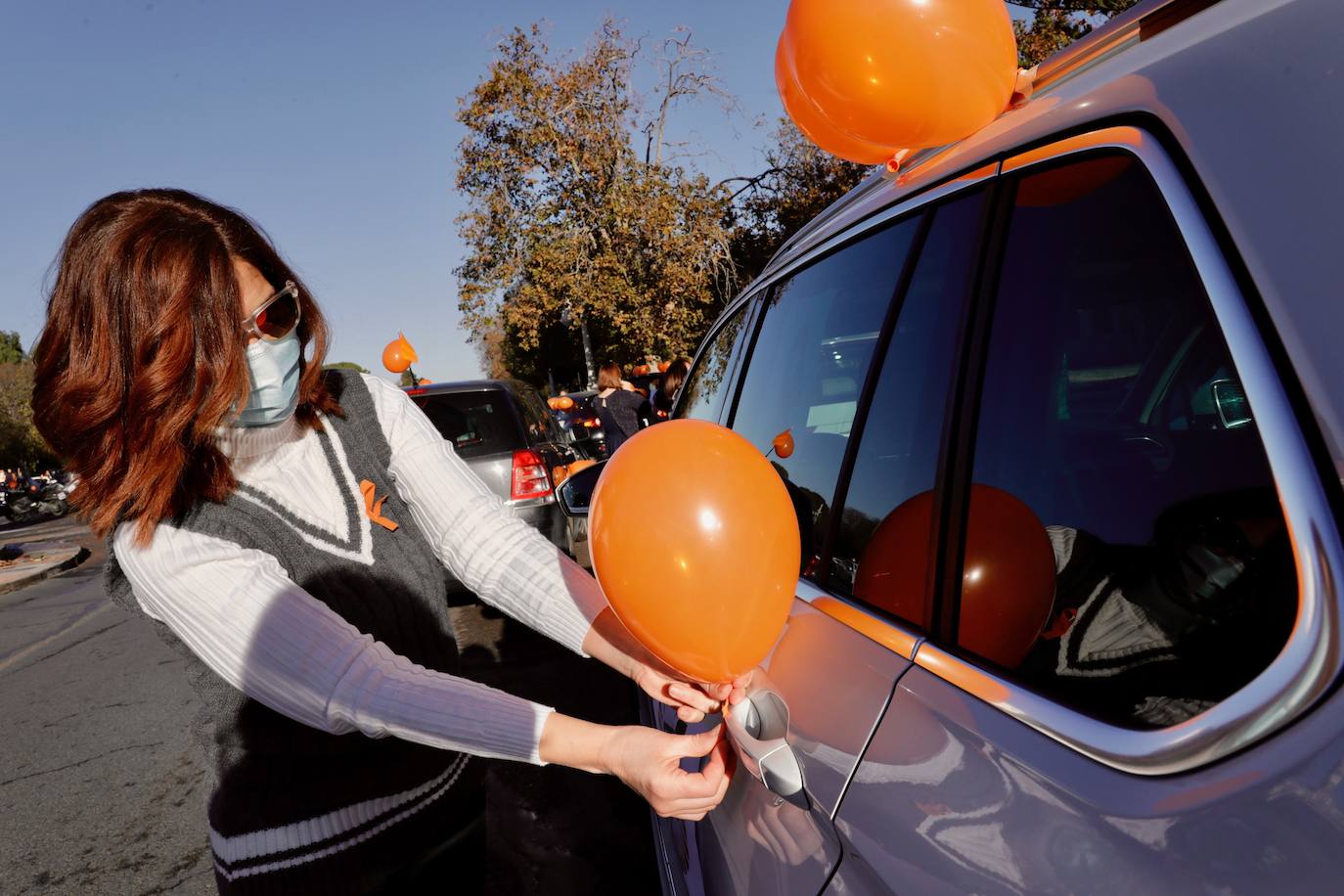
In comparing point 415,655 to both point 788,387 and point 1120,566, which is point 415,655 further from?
point 1120,566

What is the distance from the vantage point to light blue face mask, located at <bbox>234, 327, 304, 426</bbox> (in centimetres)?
143

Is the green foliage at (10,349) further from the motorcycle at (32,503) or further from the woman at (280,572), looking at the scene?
the woman at (280,572)

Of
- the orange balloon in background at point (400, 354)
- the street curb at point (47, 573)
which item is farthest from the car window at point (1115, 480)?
the street curb at point (47, 573)

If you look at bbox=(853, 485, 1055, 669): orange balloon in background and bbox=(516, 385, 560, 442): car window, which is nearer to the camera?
bbox=(853, 485, 1055, 669): orange balloon in background

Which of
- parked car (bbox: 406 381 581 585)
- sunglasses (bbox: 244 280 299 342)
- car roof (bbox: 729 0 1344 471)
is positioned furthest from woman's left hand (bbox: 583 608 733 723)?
parked car (bbox: 406 381 581 585)

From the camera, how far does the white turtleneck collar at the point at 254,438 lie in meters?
1.42

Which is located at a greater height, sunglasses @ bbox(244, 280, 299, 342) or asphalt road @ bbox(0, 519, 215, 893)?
sunglasses @ bbox(244, 280, 299, 342)

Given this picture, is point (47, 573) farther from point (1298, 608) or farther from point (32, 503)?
point (32, 503)

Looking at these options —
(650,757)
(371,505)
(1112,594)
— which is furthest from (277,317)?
(1112,594)

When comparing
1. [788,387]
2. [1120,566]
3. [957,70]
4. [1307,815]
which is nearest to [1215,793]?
[1307,815]

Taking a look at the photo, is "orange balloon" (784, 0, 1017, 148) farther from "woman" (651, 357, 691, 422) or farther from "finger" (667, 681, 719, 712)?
"woman" (651, 357, 691, 422)

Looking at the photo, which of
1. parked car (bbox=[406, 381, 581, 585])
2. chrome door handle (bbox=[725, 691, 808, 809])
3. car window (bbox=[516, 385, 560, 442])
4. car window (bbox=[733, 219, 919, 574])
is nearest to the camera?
chrome door handle (bbox=[725, 691, 808, 809])

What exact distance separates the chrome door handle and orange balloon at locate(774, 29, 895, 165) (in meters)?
0.91

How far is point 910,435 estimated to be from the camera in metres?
1.22
